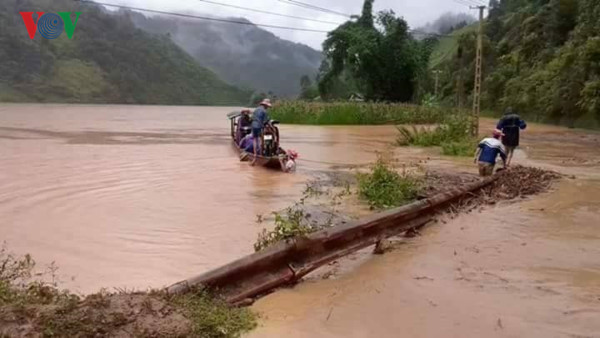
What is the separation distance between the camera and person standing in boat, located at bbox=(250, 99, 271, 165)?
48.0 feet

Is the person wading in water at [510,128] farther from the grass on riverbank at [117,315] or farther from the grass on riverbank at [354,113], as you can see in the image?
the grass on riverbank at [354,113]

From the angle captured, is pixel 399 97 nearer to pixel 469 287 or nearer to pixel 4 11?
pixel 469 287

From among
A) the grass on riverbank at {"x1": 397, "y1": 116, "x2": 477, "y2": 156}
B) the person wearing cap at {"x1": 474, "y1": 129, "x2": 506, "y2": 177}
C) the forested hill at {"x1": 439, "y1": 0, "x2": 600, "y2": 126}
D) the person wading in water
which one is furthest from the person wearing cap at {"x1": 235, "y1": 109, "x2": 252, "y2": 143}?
the forested hill at {"x1": 439, "y1": 0, "x2": 600, "y2": 126}

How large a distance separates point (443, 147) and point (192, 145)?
983cm

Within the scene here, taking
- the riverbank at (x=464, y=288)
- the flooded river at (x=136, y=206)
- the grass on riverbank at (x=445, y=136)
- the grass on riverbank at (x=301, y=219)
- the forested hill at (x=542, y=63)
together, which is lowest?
the flooded river at (x=136, y=206)

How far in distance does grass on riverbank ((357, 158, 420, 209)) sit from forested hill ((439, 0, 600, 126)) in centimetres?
2715

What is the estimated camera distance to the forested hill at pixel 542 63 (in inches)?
1391

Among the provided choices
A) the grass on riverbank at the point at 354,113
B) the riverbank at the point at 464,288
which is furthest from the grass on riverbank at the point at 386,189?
the grass on riverbank at the point at 354,113

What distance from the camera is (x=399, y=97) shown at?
54.3 m

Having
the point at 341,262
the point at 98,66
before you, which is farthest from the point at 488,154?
the point at 98,66

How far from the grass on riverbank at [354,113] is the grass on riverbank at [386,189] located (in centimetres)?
2712

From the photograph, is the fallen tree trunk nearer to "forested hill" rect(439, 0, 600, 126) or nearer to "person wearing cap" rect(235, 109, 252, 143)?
"person wearing cap" rect(235, 109, 252, 143)

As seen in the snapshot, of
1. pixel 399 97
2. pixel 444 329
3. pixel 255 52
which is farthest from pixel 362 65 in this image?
pixel 255 52

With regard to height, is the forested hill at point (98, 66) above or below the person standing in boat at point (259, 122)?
above
